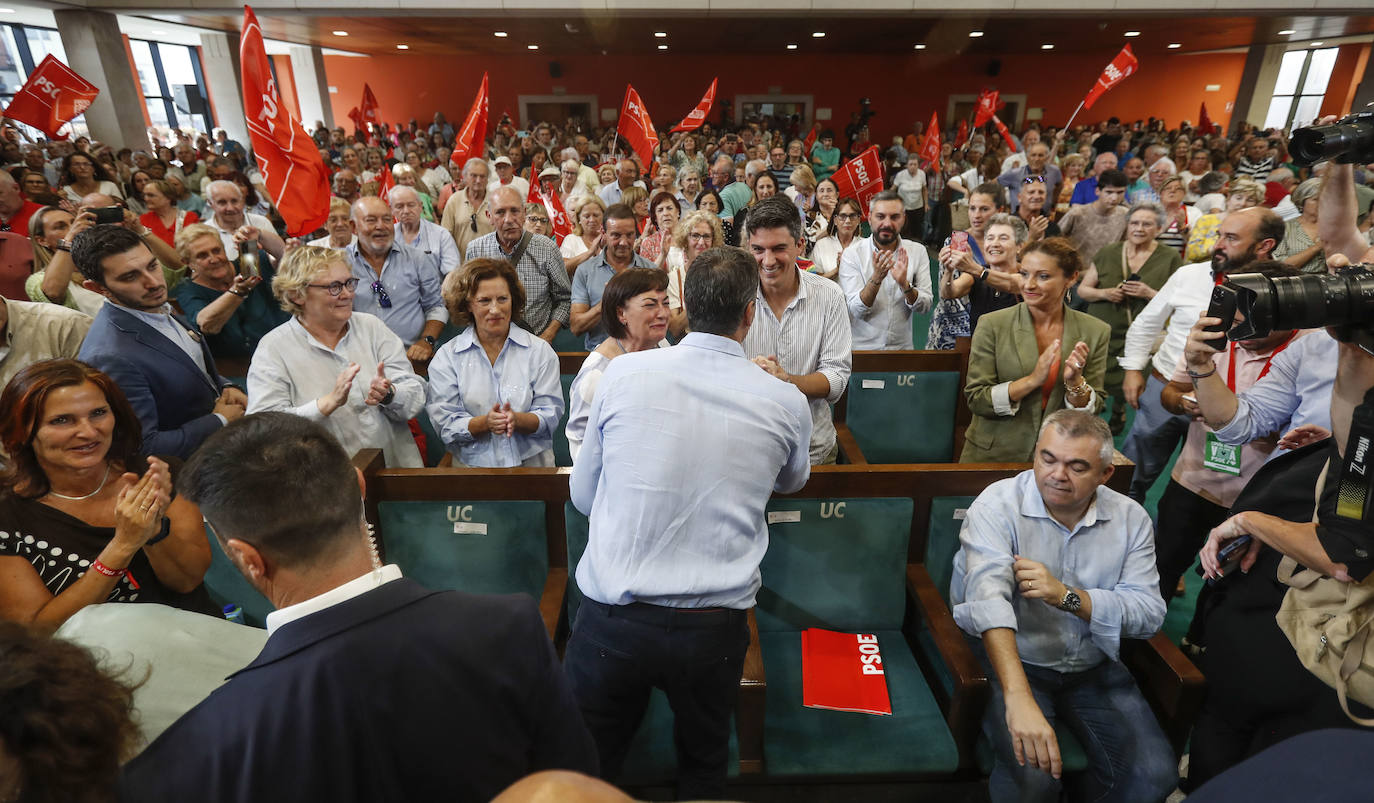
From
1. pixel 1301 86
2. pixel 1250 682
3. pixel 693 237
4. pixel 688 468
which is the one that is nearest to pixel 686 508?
pixel 688 468

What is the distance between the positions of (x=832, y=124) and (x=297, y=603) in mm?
19112

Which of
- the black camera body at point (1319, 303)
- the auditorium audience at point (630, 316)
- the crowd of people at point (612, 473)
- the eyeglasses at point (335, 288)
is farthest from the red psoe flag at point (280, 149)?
the black camera body at point (1319, 303)

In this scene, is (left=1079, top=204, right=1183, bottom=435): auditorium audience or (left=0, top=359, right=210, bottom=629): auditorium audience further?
(left=1079, top=204, right=1183, bottom=435): auditorium audience

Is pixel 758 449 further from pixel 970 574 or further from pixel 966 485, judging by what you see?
pixel 966 485

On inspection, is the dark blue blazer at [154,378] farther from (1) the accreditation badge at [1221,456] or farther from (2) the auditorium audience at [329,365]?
(1) the accreditation badge at [1221,456]

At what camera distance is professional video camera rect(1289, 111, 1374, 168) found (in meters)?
1.67

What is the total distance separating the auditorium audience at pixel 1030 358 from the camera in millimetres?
2461

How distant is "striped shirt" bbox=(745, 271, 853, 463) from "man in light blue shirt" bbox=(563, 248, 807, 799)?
3.09ft

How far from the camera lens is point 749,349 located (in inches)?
101

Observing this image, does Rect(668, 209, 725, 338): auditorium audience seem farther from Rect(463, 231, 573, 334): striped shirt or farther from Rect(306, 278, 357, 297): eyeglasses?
Rect(306, 278, 357, 297): eyeglasses

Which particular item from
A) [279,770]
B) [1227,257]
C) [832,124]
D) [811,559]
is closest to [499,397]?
[811,559]

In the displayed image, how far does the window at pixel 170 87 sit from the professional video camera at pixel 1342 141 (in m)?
19.8

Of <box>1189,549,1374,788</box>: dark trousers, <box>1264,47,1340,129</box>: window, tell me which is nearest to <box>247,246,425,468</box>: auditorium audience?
<box>1189,549,1374,788</box>: dark trousers

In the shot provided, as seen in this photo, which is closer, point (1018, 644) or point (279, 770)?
point (279, 770)
